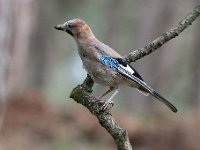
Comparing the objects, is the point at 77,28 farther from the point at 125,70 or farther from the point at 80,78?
the point at 80,78

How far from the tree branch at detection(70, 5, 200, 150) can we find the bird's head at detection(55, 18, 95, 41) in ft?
1.37

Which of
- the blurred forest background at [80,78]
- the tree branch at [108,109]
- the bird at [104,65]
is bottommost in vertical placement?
the tree branch at [108,109]

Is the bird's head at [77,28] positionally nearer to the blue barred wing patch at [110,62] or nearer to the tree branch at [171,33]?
the blue barred wing patch at [110,62]

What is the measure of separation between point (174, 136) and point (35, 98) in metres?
3.52

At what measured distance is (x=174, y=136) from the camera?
13609mm

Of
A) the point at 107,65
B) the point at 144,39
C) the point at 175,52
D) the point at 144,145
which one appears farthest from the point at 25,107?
the point at 175,52

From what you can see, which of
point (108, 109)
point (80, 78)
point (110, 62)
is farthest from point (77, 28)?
point (80, 78)

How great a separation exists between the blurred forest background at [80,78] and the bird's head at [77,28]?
17.8ft

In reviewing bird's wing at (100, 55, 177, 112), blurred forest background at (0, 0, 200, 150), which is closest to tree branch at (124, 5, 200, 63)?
bird's wing at (100, 55, 177, 112)

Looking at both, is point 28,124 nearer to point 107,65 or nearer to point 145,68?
point 145,68

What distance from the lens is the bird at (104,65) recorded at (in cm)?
485

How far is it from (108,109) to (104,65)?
A: 26.2 inches

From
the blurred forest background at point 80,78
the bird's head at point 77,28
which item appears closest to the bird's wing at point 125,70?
the bird's head at point 77,28

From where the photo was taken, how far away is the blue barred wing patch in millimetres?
4910
